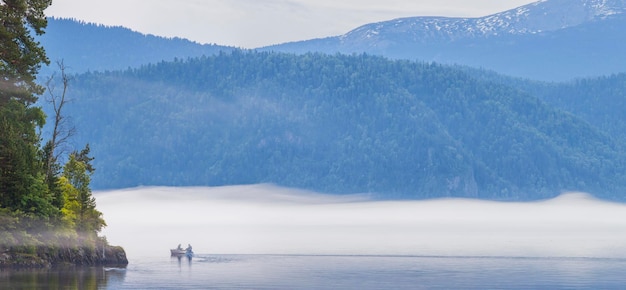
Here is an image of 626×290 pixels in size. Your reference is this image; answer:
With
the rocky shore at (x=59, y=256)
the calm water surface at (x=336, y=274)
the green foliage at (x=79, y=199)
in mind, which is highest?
the green foliage at (x=79, y=199)

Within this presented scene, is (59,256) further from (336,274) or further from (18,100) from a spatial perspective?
(336,274)

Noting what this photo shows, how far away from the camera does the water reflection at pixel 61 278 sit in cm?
9212

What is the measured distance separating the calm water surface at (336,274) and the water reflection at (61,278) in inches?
3.3

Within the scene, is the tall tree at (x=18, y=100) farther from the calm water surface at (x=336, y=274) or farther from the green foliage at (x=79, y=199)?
the green foliage at (x=79, y=199)

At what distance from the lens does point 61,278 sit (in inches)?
3967

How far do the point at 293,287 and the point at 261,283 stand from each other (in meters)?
4.58

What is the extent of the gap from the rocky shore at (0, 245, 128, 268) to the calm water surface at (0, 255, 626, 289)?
239cm

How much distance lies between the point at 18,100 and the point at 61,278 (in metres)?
15.4

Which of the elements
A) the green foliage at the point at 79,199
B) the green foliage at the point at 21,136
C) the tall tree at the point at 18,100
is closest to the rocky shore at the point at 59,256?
the green foliage at the point at 21,136

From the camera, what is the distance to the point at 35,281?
9494 cm

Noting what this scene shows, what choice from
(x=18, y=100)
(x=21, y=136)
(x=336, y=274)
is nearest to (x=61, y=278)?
(x=21, y=136)

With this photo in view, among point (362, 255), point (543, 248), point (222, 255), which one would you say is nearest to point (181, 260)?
point (222, 255)

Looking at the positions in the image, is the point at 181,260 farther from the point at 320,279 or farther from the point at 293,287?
the point at 293,287

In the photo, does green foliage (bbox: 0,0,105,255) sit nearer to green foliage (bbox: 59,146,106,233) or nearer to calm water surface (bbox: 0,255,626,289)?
calm water surface (bbox: 0,255,626,289)
